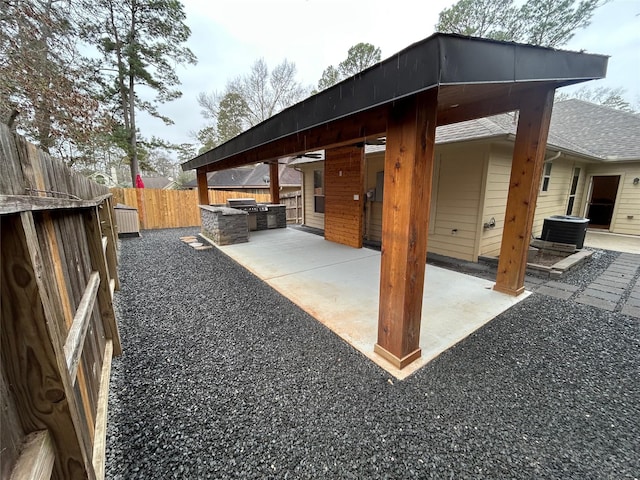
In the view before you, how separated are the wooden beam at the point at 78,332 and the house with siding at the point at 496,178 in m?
5.35

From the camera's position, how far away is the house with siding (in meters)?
5.07

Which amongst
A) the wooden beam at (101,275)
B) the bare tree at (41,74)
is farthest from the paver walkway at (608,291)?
the bare tree at (41,74)

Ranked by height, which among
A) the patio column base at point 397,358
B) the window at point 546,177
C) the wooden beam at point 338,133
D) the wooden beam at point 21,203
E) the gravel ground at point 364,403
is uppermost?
the wooden beam at point 338,133

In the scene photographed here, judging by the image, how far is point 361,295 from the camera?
3.68 m

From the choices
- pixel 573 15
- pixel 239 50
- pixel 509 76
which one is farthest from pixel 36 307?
pixel 239 50

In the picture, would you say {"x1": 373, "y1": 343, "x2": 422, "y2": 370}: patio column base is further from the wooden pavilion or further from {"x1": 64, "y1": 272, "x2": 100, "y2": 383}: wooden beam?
{"x1": 64, "y1": 272, "x2": 100, "y2": 383}: wooden beam

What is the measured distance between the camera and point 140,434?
1.64 m

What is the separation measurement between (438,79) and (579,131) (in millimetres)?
12597

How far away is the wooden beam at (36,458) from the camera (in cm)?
72

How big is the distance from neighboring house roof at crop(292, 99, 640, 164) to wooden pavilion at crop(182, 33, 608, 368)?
1.50 metres

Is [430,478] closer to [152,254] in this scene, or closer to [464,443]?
[464,443]

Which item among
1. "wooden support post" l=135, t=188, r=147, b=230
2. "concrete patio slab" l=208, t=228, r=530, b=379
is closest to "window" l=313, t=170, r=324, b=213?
"concrete patio slab" l=208, t=228, r=530, b=379

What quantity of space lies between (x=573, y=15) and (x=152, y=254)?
14.8 m

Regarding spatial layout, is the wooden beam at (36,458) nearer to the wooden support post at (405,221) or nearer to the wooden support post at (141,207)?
the wooden support post at (405,221)
